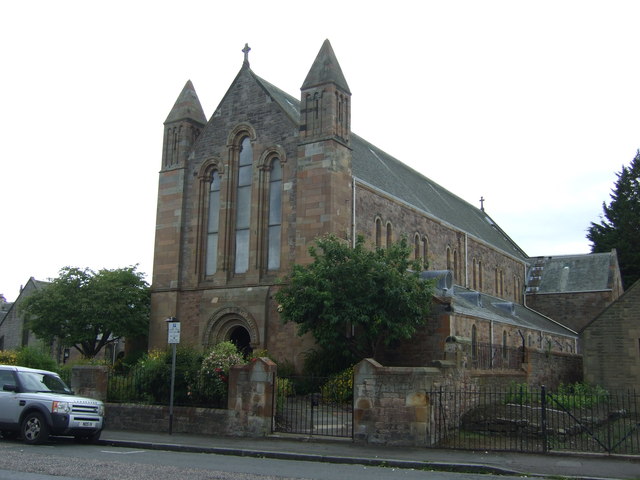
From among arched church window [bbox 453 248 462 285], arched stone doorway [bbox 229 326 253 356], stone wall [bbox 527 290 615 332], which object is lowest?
arched stone doorway [bbox 229 326 253 356]

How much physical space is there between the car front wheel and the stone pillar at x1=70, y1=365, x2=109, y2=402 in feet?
18.6

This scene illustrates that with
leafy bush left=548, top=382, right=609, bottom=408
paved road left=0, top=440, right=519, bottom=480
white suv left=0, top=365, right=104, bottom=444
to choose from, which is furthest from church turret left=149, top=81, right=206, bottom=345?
leafy bush left=548, top=382, right=609, bottom=408

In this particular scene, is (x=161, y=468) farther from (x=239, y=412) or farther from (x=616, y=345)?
(x=616, y=345)

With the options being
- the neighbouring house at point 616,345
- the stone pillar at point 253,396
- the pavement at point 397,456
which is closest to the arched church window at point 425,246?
the neighbouring house at point 616,345

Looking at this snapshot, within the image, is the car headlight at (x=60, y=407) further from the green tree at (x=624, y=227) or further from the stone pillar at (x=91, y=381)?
the green tree at (x=624, y=227)

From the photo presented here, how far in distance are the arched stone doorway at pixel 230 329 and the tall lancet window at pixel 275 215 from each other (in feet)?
8.22

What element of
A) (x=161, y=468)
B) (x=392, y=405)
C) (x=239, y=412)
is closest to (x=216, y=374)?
(x=239, y=412)

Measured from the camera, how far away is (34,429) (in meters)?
17.1

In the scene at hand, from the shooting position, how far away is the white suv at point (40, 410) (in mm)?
16953

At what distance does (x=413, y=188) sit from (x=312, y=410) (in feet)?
82.0

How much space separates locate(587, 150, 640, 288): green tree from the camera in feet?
193

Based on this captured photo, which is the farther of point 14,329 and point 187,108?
point 14,329

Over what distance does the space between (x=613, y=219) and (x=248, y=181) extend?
1786 inches

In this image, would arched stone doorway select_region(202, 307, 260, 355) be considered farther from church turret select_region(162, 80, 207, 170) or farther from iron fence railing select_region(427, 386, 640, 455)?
iron fence railing select_region(427, 386, 640, 455)
